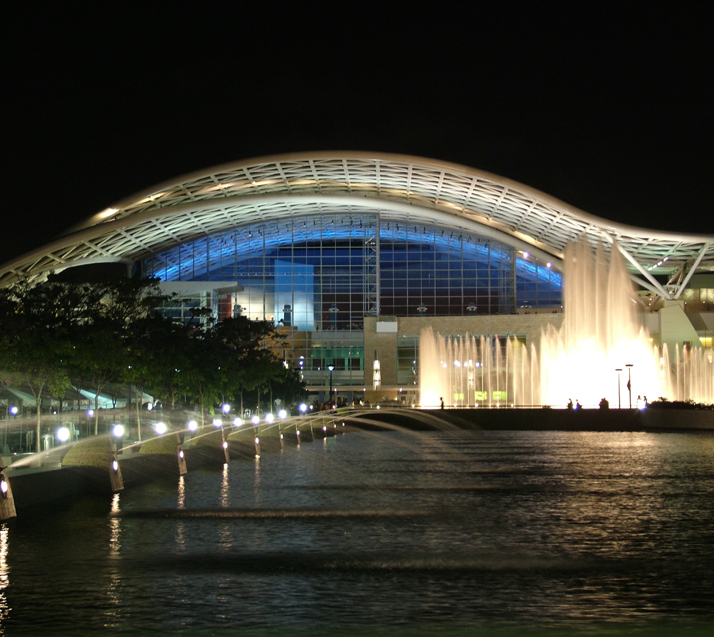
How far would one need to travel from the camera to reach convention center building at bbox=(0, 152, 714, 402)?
73812 millimetres

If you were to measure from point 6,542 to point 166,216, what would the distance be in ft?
196

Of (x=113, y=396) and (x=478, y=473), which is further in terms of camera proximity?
(x=113, y=396)

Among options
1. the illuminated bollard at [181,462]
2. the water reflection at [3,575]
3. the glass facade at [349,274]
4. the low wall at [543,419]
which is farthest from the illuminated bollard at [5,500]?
the glass facade at [349,274]

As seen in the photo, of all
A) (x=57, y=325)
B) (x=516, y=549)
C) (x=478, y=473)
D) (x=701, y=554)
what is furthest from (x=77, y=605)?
(x=57, y=325)

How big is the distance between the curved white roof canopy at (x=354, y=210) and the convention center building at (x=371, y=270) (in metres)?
0.22

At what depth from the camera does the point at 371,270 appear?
81250mm

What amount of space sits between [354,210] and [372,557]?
6863 cm

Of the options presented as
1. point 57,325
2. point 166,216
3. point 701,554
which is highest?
point 166,216

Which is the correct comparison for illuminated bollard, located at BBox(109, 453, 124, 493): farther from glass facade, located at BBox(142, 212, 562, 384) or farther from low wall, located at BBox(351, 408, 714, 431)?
glass facade, located at BBox(142, 212, 562, 384)

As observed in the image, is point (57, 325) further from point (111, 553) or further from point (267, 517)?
point (111, 553)

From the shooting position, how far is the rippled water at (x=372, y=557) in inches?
348

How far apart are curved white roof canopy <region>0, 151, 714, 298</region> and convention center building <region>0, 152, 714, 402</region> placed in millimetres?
215

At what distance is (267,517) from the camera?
606 inches

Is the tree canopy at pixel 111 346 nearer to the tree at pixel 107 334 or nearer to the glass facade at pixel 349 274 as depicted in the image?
the tree at pixel 107 334
